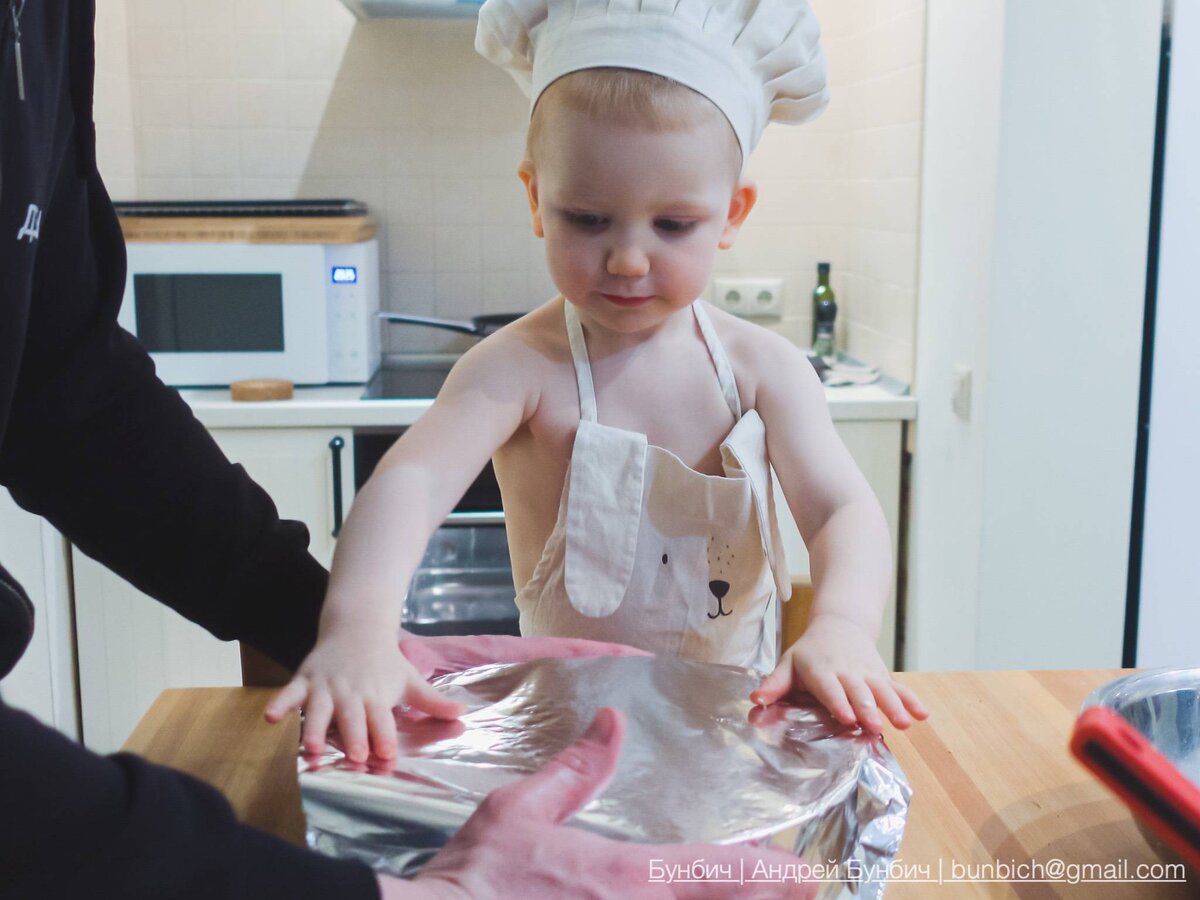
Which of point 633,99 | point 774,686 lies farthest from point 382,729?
point 633,99

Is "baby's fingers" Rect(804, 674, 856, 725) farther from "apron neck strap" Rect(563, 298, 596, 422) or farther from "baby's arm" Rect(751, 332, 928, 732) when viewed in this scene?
"apron neck strap" Rect(563, 298, 596, 422)

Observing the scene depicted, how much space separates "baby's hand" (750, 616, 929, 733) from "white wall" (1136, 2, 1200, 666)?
119 centimetres

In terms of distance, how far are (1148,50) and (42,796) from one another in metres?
1.74

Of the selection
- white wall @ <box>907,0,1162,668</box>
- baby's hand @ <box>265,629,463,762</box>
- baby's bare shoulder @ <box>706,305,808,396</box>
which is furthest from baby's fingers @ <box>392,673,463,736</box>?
white wall @ <box>907,0,1162,668</box>

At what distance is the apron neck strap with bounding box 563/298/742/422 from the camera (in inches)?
38.7

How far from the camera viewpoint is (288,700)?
2.17 feet

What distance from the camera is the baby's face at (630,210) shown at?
84 cm

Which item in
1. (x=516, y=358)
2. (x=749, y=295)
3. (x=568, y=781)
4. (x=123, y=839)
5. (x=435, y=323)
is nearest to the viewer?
(x=123, y=839)

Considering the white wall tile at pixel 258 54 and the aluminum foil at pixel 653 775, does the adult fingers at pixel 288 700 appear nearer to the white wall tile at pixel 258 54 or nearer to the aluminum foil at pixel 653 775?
the aluminum foil at pixel 653 775

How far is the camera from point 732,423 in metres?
1.01

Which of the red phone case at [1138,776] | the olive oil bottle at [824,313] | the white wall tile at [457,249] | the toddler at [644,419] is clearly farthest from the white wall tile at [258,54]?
the red phone case at [1138,776]

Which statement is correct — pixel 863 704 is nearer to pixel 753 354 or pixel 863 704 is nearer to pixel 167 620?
pixel 753 354

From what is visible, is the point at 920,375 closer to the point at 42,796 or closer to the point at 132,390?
the point at 132,390

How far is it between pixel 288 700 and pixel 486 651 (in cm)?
14
